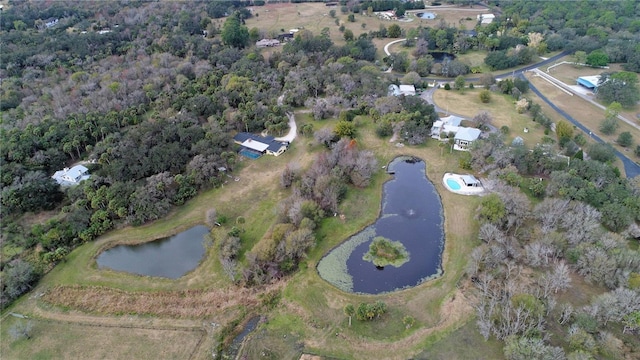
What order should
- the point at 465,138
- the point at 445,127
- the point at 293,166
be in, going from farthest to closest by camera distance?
1. the point at 445,127
2. the point at 465,138
3. the point at 293,166

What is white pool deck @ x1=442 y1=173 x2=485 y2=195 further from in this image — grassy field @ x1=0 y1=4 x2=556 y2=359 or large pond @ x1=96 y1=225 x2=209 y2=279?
large pond @ x1=96 y1=225 x2=209 y2=279

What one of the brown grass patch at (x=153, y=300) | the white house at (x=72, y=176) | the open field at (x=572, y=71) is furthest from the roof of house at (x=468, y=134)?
the white house at (x=72, y=176)

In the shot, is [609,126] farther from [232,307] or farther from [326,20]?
[326,20]

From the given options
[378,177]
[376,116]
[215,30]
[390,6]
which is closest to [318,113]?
[376,116]

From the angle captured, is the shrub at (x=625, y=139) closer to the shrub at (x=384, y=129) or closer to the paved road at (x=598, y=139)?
the paved road at (x=598, y=139)

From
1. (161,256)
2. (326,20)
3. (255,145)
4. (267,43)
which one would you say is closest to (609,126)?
(255,145)

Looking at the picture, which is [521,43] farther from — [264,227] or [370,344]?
[370,344]
